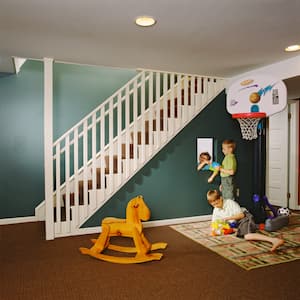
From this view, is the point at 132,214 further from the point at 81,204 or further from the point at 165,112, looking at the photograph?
the point at 165,112

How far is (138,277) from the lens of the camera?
2.70 meters

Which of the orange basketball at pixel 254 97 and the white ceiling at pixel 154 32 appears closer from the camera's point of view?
the white ceiling at pixel 154 32

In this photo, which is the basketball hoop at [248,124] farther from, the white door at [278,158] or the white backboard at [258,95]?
the white door at [278,158]

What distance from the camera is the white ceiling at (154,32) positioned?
2430 mm

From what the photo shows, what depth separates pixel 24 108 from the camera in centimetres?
474

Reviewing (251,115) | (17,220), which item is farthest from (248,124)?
(17,220)

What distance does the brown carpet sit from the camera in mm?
2396

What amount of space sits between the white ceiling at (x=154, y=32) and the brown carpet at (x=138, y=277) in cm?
239

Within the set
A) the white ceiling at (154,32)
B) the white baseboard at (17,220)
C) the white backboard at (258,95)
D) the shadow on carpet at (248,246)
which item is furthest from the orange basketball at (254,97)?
the white baseboard at (17,220)

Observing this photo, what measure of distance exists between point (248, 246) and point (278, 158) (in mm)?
2857

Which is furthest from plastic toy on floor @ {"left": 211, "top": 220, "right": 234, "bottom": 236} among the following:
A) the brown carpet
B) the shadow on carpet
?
the brown carpet

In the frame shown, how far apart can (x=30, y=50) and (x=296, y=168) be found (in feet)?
16.6

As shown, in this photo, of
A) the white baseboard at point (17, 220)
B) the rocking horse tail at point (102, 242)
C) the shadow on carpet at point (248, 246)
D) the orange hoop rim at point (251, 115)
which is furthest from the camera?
the white baseboard at point (17, 220)

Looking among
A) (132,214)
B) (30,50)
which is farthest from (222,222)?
(30,50)
